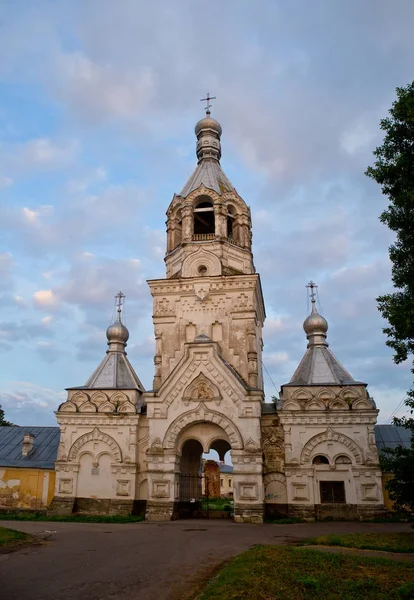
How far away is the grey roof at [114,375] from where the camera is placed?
74.7 ft

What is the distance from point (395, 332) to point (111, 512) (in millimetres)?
14912

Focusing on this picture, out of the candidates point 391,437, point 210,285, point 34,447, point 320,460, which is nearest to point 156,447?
point 320,460

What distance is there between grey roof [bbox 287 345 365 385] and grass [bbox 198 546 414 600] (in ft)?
40.2

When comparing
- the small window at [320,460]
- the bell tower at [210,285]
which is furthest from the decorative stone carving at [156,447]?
the small window at [320,460]

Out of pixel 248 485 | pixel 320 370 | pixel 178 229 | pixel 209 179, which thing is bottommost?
pixel 248 485

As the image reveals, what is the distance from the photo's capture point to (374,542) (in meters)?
11.0

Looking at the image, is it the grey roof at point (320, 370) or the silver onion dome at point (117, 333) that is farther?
the silver onion dome at point (117, 333)

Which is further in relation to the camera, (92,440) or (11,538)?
(92,440)

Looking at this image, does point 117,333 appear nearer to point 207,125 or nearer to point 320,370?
point 320,370

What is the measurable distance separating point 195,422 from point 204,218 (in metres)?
10.8

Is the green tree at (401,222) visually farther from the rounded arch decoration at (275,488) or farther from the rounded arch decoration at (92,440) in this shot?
the rounded arch decoration at (92,440)

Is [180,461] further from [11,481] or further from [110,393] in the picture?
[11,481]

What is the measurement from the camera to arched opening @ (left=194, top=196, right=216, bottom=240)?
24.7 meters

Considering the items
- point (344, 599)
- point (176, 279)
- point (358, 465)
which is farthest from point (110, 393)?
point (344, 599)
